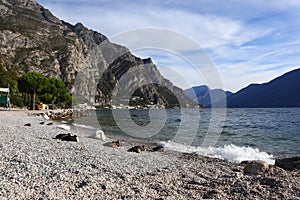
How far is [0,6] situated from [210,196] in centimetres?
22625

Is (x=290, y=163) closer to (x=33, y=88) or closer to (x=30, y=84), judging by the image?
(x=30, y=84)

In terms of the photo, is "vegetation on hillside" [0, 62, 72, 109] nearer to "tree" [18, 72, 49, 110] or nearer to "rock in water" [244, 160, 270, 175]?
"tree" [18, 72, 49, 110]

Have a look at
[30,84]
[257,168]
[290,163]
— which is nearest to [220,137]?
[290,163]

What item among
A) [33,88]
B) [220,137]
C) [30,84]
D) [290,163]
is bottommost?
[220,137]

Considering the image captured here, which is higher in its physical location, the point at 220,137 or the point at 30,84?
the point at 30,84

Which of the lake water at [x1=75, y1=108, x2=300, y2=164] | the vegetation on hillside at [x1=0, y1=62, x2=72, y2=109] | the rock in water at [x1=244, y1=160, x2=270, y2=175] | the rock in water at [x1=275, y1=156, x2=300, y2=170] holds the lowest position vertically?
the lake water at [x1=75, y1=108, x2=300, y2=164]

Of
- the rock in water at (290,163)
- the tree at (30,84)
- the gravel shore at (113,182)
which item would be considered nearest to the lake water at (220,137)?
the rock in water at (290,163)

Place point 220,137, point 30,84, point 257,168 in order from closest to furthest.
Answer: point 257,168
point 220,137
point 30,84

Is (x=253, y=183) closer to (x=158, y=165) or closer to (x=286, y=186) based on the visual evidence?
(x=286, y=186)

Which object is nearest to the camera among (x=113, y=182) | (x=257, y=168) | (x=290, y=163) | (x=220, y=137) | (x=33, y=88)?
(x=113, y=182)

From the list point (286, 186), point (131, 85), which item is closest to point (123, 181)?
point (286, 186)

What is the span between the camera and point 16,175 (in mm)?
8688

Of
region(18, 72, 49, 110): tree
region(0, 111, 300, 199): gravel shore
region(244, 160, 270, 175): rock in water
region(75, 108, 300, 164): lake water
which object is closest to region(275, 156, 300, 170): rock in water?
region(0, 111, 300, 199): gravel shore

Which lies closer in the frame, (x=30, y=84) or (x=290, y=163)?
(x=290, y=163)
